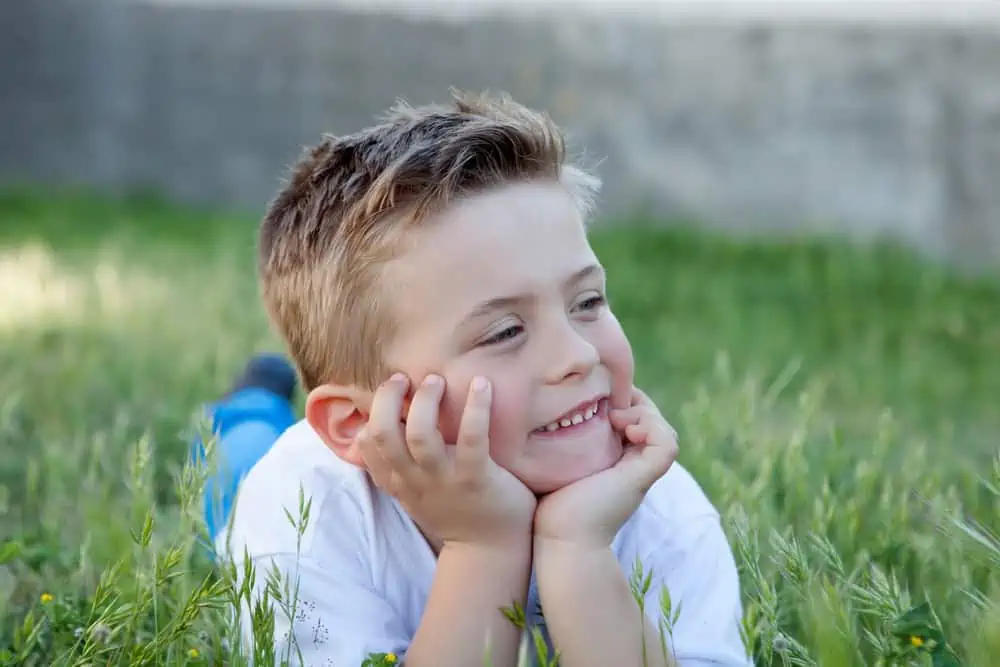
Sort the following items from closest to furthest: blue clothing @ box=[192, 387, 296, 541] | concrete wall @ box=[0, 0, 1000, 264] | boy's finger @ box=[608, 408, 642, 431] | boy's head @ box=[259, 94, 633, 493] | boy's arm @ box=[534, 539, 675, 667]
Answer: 1. boy's arm @ box=[534, 539, 675, 667]
2. boy's head @ box=[259, 94, 633, 493]
3. boy's finger @ box=[608, 408, 642, 431]
4. blue clothing @ box=[192, 387, 296, 541]
5. concrete wall @ box=[0, 0, 1000, 264]

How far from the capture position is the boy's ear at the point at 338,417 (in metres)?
2.13

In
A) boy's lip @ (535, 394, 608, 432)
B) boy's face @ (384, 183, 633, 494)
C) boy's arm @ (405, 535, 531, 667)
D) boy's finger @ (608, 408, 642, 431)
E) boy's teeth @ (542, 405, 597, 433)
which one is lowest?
boy's arm @ (405, 535, 531, 667)

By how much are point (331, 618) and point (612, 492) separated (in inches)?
20.3

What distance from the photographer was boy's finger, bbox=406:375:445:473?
1883 mm

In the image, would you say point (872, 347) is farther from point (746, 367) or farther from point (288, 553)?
point (288, 553)

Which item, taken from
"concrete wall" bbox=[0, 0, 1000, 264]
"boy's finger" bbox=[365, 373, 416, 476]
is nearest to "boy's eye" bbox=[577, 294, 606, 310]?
"boy's finger" bbox=[365, 373, 416, 476]

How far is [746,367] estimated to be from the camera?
4930 mm

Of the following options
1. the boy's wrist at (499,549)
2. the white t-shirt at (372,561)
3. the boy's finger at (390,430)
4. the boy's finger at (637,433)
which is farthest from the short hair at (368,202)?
the boy's finger at (637,433)

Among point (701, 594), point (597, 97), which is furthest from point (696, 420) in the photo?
point (597, 97)

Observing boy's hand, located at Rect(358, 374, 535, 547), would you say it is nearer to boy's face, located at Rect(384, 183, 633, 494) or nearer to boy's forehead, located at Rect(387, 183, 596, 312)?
boy's face, located at Rect(384, 183, 633, 494)

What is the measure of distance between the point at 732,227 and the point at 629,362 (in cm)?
609

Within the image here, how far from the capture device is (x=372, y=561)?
2107 mm

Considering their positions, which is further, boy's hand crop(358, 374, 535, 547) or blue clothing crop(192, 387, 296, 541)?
blue clothing crop(192, 387, 296, 541)

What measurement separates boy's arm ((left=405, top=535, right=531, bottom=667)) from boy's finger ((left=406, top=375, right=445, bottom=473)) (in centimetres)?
17
